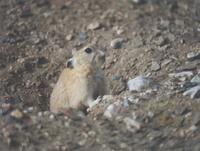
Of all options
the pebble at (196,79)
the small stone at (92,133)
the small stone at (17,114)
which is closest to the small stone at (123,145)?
the small stone at (92,133)

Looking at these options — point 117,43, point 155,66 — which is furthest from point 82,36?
point 155,66

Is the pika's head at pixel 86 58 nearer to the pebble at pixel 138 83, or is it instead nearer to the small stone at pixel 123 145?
the pebble at pixel 138 83

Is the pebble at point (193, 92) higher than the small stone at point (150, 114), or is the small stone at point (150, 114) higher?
the pebble at point (193, 92)

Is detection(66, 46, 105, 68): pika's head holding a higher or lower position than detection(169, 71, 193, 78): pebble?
higher

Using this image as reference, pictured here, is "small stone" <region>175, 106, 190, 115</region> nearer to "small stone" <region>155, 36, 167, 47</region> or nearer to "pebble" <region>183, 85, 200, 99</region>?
"pebble" <region>183, 85, 200, 99</region>

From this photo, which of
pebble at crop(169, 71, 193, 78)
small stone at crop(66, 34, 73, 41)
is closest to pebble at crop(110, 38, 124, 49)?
small stone at crop(66, 34, 73, 41)
